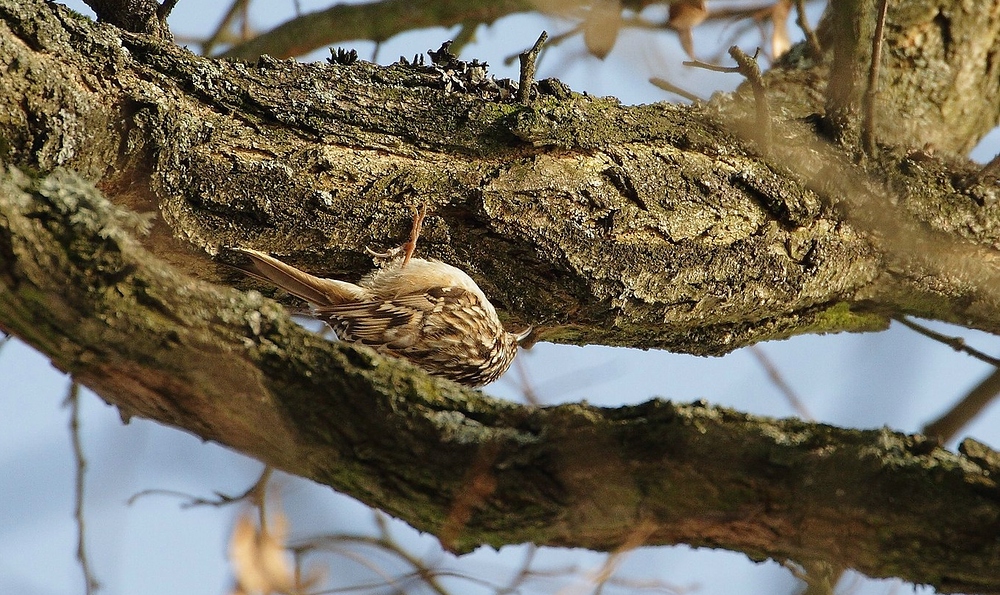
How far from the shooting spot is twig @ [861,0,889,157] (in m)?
2.84

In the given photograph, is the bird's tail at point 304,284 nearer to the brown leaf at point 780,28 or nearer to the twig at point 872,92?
the twig at point 872,92

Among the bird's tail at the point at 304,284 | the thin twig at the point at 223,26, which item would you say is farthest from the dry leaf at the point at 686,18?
the thin twig at the point at 223,26

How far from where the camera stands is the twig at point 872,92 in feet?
9.31

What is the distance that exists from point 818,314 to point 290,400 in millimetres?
2191

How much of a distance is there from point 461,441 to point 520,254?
48.2 inches

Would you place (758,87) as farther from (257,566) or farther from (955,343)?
(257,566)

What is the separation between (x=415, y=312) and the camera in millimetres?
3250

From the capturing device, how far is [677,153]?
2.93 m

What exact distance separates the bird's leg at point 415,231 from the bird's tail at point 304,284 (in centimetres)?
31

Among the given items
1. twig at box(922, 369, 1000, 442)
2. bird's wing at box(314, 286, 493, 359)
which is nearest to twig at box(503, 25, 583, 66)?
bird's wing at box(314, 286, 493, 359)

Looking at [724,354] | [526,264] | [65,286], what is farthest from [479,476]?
[724,354]

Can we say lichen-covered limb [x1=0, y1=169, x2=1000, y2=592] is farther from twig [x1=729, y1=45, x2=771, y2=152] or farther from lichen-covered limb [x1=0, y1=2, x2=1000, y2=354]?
twig [x1=729, y1=45, x2=771, y2=152]

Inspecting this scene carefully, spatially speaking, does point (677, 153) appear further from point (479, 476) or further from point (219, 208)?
point (479, 476)

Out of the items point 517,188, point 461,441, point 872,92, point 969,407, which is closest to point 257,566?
point 461,441
